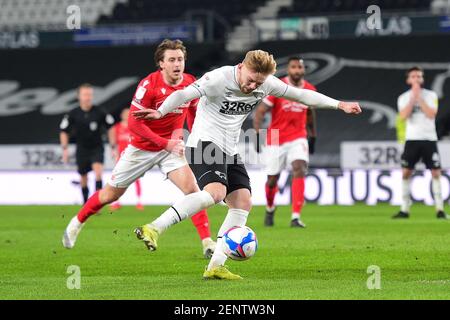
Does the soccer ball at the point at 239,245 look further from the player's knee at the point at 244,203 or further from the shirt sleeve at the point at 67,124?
the shirt sleeve at the point at 67,124

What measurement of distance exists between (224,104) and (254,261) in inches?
86.7

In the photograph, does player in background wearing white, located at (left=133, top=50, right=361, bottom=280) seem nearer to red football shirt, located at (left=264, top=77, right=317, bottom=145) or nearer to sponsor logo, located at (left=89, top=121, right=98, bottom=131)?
red football shirt, located at (left=264, top=77, right=317, bottom=145)

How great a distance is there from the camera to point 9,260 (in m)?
11.0

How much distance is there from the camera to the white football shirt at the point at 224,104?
345 inches

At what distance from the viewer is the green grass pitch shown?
791 centimetres

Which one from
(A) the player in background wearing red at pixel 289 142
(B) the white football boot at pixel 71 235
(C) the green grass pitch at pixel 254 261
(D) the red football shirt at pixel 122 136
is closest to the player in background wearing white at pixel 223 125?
(C) the green grass pitch at pixel 254 261

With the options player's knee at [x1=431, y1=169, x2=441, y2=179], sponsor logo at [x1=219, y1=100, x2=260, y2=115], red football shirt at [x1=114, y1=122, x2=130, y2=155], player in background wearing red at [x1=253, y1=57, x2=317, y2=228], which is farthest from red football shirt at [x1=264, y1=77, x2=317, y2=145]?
sponsor logo at [x1=219, y1=100, x2=260, y2=115]

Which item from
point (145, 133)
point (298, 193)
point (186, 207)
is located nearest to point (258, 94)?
point (186, 207)

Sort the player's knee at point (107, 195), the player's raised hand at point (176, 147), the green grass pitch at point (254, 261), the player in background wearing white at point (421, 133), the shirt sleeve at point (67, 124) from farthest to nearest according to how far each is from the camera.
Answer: the shirt sleeve at point (67, 124)
the player in background wearing white at point (421, 133)
the player's knee at point (107, 195)
the player's raised hand at point (176, 147)
the green grass pitch at point (254, 261)

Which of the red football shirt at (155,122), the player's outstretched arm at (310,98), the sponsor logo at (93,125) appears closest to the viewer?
the player's outstretched arm at (310,98)

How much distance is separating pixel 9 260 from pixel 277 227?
5.15 meters

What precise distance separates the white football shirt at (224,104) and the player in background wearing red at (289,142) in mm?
5987

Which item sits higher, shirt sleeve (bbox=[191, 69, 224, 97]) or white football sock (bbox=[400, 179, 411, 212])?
shirt sleeve (bbox=[191, 69, 224, 97])

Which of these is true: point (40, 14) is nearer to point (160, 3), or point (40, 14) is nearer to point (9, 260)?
point (160, 3)
